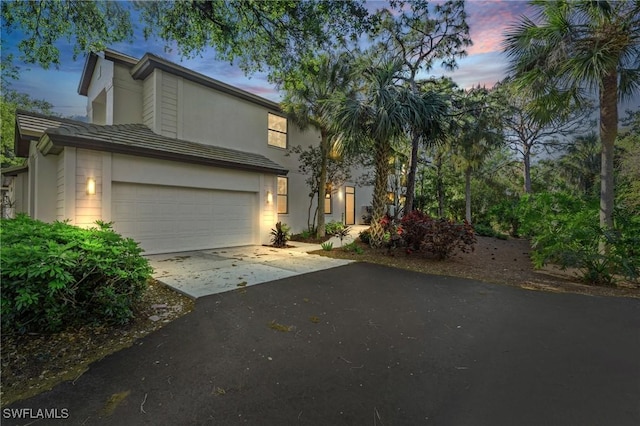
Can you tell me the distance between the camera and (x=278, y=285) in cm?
525

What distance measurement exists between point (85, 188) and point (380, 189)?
7892 millimetres

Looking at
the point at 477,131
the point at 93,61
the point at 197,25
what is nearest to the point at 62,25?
the point at 197,25

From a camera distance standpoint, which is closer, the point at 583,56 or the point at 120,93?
the point at 583,56

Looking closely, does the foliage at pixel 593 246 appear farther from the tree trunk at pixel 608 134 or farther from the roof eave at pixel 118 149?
the roof eave at pixel 118 149

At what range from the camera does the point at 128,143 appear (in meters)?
7.15

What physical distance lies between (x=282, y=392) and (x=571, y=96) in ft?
28.8

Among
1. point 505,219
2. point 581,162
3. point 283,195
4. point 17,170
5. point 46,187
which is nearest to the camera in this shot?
point 46,187

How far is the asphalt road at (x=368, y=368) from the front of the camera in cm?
203

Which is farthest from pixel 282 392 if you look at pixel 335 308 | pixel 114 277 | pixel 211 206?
pixel 211 206

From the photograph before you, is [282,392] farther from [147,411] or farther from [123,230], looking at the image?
[123,230]

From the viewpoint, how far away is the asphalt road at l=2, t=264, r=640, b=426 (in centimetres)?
203

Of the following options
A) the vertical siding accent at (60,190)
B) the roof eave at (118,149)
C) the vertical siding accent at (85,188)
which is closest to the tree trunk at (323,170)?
the roof eave at (118,149)

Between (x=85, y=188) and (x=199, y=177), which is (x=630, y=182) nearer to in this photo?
(x=199, y=177)

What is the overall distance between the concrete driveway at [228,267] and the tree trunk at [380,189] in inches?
76.7
